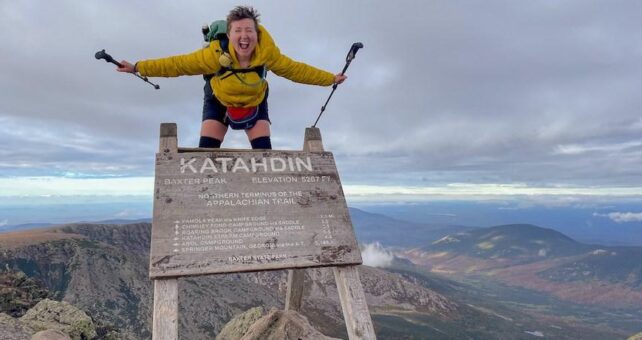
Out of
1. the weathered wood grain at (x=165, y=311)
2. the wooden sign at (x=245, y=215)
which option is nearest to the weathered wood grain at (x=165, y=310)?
the weathered wood grain at (x=165, y=311)

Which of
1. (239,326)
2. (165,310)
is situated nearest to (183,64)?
(165,310)

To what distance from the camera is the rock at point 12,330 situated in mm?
9250

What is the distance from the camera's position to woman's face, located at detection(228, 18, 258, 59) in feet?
25.9

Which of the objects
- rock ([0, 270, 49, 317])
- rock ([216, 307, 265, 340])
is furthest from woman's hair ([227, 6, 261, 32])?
rock ([0, 270, 49, 317])

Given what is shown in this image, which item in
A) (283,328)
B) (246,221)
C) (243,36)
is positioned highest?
(243,36)

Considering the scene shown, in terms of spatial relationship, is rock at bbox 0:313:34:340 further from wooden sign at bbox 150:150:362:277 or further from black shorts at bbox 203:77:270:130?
black shorts at bbox 203:77:270:130

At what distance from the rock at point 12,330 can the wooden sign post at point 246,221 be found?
19.8 ft

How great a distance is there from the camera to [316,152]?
7598mm

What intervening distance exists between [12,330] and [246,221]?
736 centimetres

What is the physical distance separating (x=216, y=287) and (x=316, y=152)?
20073 centimetres

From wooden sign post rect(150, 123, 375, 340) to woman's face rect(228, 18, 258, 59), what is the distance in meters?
2.06

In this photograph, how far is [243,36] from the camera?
7.89 meters

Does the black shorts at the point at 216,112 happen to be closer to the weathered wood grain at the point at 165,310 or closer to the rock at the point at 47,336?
the weathered wood grain at the point at 165,310

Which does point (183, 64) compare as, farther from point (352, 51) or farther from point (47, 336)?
point (47, 336)
